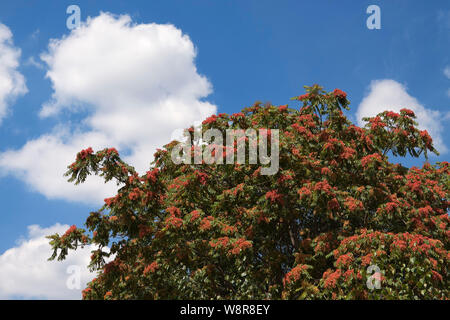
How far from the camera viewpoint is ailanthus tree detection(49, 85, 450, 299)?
10461 millimetres

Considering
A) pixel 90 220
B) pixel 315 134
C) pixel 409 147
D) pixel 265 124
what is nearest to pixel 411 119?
A: pixel 409 147

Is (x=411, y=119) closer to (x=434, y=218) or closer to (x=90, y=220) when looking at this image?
(x=434, y=218)

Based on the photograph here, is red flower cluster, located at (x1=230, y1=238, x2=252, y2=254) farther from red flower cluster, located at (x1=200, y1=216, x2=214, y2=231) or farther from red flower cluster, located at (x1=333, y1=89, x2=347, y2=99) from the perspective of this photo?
red flower cluster, located at (x1=333, y1=89, x2=347, y2=99)

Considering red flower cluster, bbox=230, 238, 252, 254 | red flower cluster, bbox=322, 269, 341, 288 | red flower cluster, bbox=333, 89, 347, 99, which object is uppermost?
red flower cluster, bbox=333, 89, 347, 99

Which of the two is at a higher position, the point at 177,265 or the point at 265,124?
the point at 265,124

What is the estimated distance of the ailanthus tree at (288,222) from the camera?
10461 mm

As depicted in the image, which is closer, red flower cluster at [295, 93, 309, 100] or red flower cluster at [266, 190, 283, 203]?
red flower cluster at [266, 190, 283, 203]

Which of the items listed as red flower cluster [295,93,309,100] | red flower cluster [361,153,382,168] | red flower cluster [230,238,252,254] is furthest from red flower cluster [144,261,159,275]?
red flower cluster [295,93,309,100]

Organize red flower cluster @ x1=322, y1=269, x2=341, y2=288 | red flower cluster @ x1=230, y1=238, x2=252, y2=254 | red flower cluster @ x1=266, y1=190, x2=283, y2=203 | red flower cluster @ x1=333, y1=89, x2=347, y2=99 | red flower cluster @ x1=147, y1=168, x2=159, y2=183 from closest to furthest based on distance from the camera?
red flower cluster @ x1=322, y1=269, x2=341, y2=288 → red flower cluster @ x1=230, y1=238, x2=252, y2=254 → red flower cluster @ x1=266, y1=190, x2=283, y2=203 → red flower cluster @ x1=147, y1=168, x2=159, y2=183 → red flower cluster @ x1=333, y1=89, x2=347, y2=99

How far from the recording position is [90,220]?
468 inches

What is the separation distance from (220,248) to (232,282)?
2.01 metres
